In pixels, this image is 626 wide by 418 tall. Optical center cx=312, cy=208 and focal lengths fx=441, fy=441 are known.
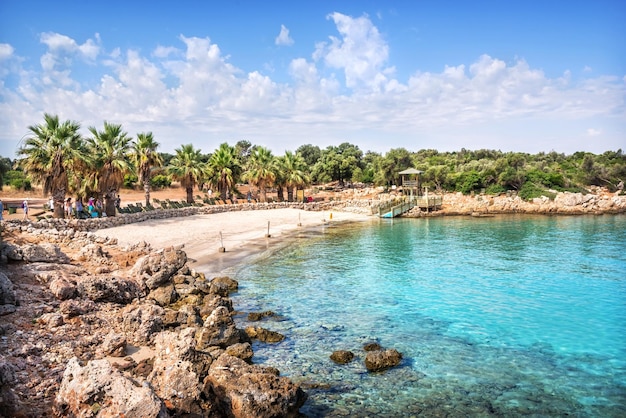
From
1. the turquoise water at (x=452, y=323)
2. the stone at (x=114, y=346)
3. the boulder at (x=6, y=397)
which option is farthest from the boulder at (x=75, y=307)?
the turquoise water at (x=452, y=323)

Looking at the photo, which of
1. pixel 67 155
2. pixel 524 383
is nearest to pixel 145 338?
pixel 524 383

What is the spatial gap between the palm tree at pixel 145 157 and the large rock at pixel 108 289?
86.8 ft

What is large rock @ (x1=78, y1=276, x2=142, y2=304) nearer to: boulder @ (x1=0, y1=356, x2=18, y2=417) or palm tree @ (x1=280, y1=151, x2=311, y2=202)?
boulder @ (x1=0, y1=356, x2=18, y2=417)

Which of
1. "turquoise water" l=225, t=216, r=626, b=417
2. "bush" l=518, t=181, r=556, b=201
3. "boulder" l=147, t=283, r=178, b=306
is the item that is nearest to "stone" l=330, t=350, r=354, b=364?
"turquoise water" l=225, t=216, r=626, b=417

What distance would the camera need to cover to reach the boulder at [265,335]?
1502 centimetres

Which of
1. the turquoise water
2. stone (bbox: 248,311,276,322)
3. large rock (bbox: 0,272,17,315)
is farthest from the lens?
stone (bbox: 248,311,276,322)

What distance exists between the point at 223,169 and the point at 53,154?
25.0 meters

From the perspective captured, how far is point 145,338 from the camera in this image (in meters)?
12.9

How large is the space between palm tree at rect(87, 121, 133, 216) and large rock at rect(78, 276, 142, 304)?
1952cm

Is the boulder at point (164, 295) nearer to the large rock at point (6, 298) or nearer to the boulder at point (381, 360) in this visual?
the large rock at point (6, 298)

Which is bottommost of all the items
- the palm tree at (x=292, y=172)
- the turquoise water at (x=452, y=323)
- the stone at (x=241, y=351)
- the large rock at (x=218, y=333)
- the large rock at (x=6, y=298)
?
the turquoise water at (x=452, y=323)

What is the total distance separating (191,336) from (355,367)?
5.22 metres

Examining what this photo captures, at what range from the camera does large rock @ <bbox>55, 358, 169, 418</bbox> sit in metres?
6.67

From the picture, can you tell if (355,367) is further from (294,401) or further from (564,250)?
(564,250)
